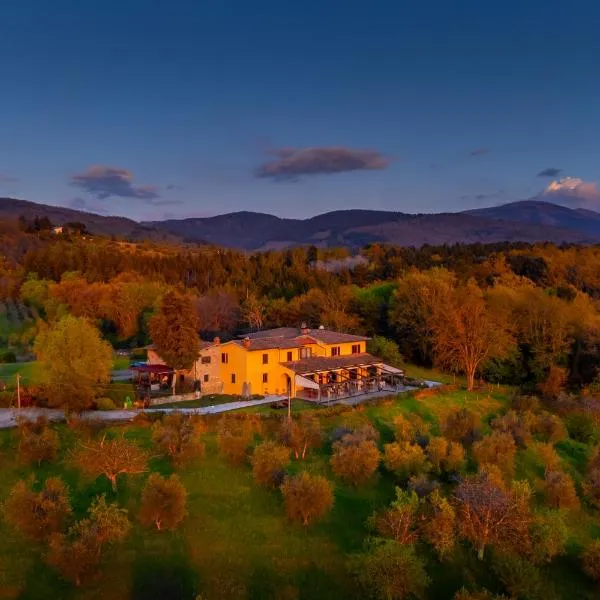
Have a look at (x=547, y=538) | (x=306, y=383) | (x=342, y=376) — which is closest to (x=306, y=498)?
(x=547, y=538)

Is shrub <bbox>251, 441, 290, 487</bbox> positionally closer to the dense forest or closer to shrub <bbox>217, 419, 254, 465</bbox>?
shrub <bbox>217, 419, 254, 465</bbox>

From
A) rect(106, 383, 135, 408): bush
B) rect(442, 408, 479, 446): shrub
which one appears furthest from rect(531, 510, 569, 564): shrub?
rect(106, 383, 135, 408): bush

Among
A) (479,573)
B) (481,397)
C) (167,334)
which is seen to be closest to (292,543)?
(479,573)

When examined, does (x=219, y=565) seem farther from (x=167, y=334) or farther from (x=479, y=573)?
(x=167, y=334)

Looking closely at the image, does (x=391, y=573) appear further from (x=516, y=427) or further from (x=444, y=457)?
(x=516, y=427)

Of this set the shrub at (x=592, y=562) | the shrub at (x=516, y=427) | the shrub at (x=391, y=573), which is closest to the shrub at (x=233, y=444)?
the shrub at (x=391, y=573)

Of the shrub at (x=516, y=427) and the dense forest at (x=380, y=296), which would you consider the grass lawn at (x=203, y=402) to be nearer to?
the shrub at (x=516, y=427)
